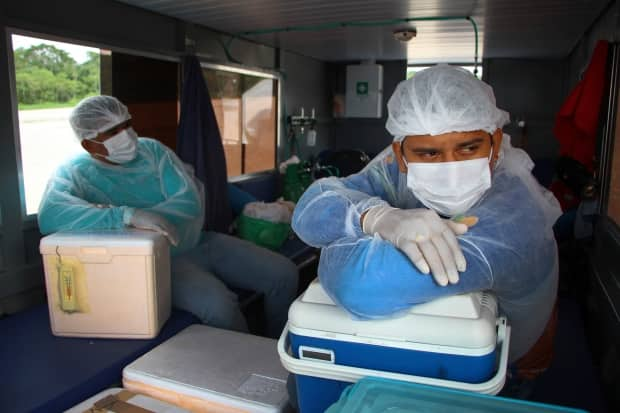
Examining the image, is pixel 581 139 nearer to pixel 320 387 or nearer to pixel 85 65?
pixel 320 387

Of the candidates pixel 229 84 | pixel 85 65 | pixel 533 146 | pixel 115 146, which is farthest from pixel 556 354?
pixel 533 146

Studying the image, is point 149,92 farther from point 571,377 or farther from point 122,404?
point 571,377

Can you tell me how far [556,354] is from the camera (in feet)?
6.41

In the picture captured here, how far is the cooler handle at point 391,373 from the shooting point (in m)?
0.89

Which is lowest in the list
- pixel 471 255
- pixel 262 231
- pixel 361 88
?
pixel 262 231

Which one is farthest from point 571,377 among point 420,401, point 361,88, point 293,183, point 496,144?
point 361,88

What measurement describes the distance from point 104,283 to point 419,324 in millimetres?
Answer: 1305

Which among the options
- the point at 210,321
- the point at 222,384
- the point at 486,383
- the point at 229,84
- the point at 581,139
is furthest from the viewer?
the point at 229,84

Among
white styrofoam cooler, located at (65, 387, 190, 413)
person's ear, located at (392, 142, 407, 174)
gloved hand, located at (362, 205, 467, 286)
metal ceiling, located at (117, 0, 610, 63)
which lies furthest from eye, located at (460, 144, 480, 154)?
metal ceiling, located at (117, 0, 610, 63)

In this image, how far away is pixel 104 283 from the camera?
181 cm

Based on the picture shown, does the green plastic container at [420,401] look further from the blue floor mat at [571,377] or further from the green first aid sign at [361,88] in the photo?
the green first aid sign at [361,88]

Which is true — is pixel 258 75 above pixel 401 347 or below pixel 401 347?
above

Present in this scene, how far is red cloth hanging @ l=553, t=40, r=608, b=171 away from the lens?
2.47 meters

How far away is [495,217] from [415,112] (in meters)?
0.35
